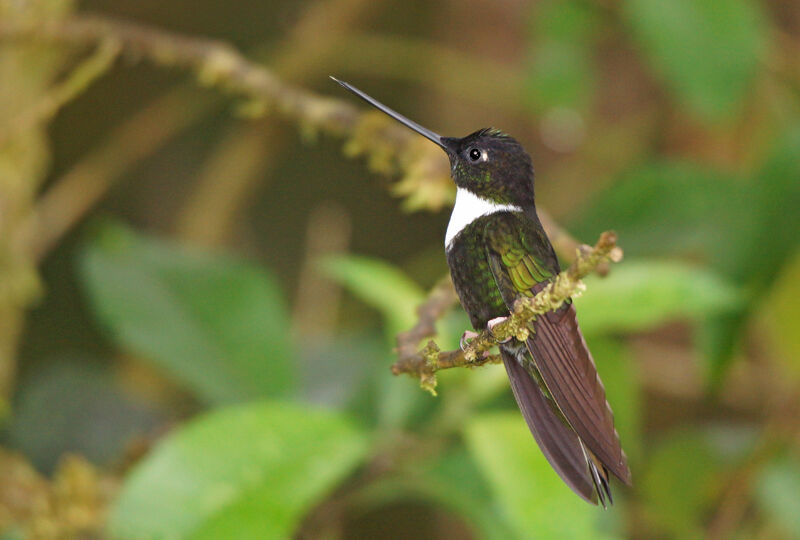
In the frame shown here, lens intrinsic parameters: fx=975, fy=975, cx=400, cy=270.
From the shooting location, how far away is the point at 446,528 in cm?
297

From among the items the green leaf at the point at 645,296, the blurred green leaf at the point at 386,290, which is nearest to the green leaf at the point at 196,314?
the blurred green leaf at the point at 386,290

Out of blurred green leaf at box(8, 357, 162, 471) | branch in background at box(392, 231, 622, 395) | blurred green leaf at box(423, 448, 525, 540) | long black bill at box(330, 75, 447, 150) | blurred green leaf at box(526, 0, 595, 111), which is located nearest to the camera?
branch in background at box(392, 231, 622, 395)

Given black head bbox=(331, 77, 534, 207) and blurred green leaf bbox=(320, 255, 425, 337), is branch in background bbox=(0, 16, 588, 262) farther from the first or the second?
black head bbox=(331, 77, 534, 207)

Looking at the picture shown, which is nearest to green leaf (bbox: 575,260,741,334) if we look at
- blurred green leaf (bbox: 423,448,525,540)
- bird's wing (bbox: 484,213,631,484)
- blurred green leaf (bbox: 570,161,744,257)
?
blurred green leaf (bbox: 423,448,525,540)

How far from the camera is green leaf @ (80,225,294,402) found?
5.66 feet

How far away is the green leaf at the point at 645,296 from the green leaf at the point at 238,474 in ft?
1.26

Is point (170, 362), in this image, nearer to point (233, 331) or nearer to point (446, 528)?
point (233, 331)

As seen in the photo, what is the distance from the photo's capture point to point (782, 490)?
1855 mm

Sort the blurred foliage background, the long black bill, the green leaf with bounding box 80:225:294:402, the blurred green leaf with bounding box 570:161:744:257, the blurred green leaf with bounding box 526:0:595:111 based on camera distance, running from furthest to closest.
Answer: the blurred green leaf with bounding box 526:0:595:111 < the blurred green leaf with bounding box 570:161:744:257 < the green leaf with bounding box 80:225:294:402 < the blurred foliage background < the long black bill

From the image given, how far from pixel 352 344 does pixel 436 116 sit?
116 centimetres

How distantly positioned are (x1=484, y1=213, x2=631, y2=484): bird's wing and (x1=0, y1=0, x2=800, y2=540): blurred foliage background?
396 mm

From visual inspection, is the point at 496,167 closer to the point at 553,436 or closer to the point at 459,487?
the point at 553,436

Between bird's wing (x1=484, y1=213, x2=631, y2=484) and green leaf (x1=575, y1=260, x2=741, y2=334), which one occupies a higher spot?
green leaf (x1=575, y1=260, x2=741, y2=334)

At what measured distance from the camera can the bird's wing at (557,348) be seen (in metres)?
0.50
